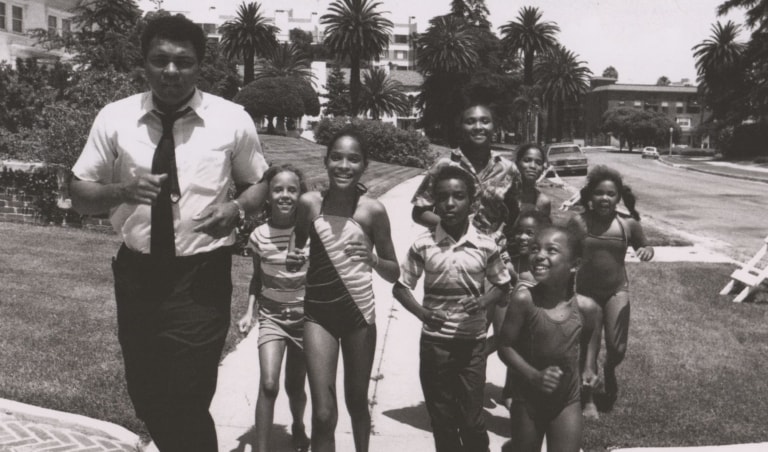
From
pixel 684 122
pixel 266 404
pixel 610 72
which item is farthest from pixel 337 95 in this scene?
pixel 610 72

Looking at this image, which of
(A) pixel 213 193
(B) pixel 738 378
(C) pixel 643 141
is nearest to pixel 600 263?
(B) pixel 738 378

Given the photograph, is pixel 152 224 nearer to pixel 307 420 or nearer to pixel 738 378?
pixel 307 420

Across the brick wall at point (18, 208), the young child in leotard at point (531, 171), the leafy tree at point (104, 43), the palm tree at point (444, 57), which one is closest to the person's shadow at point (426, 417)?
the young child in leotard at point (531, 171)

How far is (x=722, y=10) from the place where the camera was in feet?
193

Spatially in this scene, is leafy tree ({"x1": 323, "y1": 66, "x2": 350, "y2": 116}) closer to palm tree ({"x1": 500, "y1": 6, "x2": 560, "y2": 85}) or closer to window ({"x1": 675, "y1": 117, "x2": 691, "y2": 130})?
palm tree ({"x1": 500, "y1": 6, "x2": 560, "y2": 85})

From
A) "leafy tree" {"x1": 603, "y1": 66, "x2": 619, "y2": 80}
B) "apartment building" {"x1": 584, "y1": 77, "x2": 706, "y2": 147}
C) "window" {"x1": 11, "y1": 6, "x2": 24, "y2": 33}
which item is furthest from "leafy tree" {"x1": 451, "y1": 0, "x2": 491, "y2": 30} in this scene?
"leafy tree" {"x1": 603, "y1": 66, "x2": 619, "y2": 80}

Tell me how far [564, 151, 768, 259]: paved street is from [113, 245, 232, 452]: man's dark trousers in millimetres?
12074

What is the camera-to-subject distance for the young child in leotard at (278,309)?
420 cm

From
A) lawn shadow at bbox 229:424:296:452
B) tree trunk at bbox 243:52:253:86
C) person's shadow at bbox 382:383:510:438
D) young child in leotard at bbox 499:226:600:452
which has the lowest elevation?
person's shadow at bbox 382:383:510:438

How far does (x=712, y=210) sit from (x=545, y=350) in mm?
19736

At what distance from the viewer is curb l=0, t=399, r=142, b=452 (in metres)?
4.60

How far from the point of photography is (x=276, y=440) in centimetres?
475

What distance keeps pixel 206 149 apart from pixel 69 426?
2385 millimetres

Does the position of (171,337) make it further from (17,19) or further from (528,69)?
(528,69)
